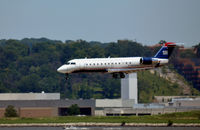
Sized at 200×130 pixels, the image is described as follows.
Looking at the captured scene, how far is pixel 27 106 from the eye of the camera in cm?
17438

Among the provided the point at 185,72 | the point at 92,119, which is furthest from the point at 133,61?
the point at 185,72

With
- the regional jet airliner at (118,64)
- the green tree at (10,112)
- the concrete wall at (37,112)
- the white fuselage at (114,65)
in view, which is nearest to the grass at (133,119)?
the regional jet airliner at (118,64)

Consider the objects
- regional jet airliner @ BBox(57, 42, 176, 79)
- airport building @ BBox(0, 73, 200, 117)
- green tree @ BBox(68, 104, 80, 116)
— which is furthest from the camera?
green tree @ BBox(68, 104, 80, 116)

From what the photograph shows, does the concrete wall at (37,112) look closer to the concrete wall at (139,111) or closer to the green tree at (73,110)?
the green tree at (73,110)

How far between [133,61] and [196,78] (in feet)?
262

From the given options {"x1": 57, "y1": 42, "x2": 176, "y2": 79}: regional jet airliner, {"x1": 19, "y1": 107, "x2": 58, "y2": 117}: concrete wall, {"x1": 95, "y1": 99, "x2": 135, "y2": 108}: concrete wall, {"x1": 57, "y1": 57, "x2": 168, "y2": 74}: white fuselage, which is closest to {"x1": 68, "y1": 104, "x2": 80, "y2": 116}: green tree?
{"x1": 19, "y1": 107, "x2": 58, "y2": 117}: concrete wall

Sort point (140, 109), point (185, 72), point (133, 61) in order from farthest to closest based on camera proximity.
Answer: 1. point (185, 72)
2. point (140, 109)
3. point (133, 61)

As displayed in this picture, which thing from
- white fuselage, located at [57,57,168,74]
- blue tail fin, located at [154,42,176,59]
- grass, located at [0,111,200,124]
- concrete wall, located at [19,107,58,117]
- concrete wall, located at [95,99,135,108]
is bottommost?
grass, located at [0,111,200,124]

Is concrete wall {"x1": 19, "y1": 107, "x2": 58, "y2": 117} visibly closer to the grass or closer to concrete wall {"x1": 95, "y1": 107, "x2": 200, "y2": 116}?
concrete wall {"x1": 95, "y1": 107, "x2": 200, "y2": 116}

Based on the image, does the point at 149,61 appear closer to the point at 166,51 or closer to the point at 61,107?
the point at 166,51

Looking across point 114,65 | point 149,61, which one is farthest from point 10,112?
point 149,61

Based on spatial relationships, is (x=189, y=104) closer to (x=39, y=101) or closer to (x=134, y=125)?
(x=39, y=101)

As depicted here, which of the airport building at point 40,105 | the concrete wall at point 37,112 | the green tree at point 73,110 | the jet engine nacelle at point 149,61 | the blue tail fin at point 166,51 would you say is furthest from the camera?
the green tree at point 73,110

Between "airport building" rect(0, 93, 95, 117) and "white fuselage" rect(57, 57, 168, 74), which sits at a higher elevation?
"white fuselage" rect(57, 57, 168, 74)
